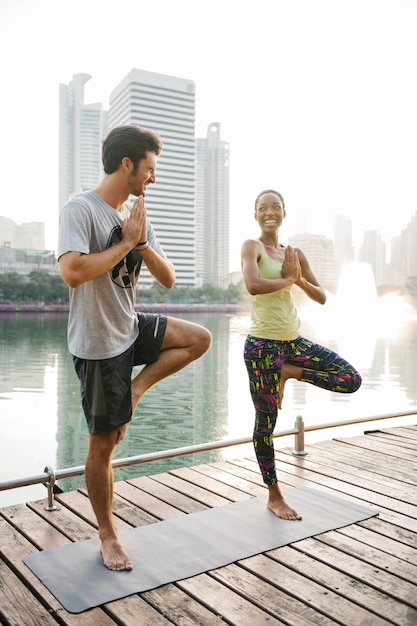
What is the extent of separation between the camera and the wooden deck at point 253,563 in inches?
85.6

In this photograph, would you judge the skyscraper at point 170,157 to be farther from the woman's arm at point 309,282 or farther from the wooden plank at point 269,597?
the wooden plank at point 269,597

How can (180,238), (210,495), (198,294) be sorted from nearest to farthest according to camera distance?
(210,495) < (198,294) < (180,238)

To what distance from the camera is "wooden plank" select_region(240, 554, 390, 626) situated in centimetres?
216

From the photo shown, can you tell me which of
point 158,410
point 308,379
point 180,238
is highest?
point 180,238

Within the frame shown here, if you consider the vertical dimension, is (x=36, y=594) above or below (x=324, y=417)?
above

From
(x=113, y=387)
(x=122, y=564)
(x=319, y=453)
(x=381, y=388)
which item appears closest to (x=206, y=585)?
(x=122, y=564)

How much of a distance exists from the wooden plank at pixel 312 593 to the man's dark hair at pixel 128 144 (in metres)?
1.91

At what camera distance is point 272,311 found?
3176 millimetres

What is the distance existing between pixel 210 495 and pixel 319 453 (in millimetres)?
1355

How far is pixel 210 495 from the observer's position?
360cm

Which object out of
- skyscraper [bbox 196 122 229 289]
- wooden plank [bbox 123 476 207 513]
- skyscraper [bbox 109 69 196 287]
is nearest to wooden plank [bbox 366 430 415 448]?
wooden plank [bbox 123 476 207 513]

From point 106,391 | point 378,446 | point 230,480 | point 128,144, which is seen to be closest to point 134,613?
point 106,391

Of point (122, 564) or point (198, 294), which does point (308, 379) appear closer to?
point (122, 564)

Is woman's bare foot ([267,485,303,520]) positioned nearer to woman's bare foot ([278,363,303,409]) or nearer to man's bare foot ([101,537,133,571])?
woman's bare foot ([278,363,303,409])
